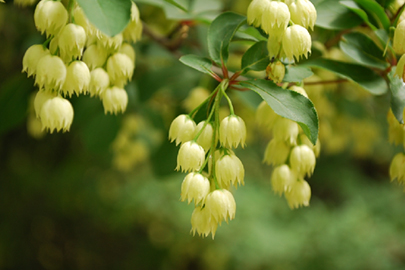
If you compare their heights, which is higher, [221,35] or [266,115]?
[221,35]

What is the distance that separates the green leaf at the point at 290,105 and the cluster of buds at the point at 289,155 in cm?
9

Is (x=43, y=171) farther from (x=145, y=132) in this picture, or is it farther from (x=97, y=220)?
(x=145, y=132)

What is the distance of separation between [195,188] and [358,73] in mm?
485

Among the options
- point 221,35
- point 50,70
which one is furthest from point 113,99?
point 221,35

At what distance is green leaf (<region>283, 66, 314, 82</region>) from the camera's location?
0.68 metres

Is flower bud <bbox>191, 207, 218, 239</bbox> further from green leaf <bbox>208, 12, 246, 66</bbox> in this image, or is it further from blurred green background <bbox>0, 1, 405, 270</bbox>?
blurred green background <bbox>0, 1, 405, 270</bbox>

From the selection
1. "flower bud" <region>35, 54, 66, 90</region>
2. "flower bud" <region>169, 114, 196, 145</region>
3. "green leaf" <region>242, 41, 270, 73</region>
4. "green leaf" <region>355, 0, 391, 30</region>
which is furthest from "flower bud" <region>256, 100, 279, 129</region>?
"flower bud" <region>35, 54, 66, 90</region>

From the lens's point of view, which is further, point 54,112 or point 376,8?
point 376,8

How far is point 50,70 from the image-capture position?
584mm

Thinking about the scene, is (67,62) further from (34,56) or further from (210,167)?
(210,167)

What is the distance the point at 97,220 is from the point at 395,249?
8.66 ft

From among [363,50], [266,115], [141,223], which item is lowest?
[141,223]

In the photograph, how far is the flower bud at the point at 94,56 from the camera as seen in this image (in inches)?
26.9

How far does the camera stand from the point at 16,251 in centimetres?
279
